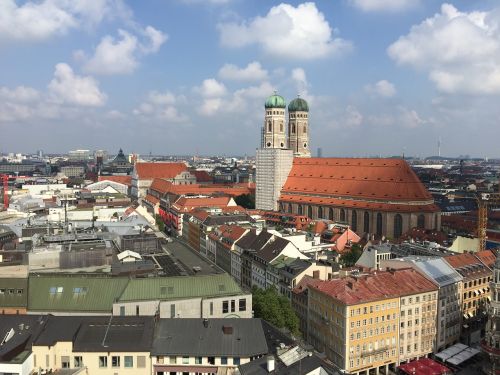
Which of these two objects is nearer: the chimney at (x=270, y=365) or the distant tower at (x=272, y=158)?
the chimney at (x=270, y=365)

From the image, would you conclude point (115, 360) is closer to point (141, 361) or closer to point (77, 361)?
point (141, 361)

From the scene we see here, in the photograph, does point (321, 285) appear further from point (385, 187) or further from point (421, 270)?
point (385, 187)

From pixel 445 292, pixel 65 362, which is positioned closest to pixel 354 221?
pixel 445 292

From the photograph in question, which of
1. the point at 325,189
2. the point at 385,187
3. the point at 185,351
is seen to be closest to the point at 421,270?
the point at 185,351

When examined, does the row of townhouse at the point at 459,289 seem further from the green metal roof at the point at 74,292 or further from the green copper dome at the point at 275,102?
the green copper dome at the point at 275,102

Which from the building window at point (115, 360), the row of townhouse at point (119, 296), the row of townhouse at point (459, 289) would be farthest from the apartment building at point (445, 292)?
the building window at point (115, 360)

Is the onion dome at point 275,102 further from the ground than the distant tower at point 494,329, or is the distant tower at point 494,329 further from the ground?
the onion dome at point 275,102

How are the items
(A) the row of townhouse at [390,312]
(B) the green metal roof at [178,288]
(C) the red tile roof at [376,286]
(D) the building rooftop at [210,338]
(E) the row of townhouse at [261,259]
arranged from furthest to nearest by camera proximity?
1. (E) the row of townhouse at [261,259]
2. (C) the red tile roof at [376,286]
3. (A) the row of townhouse at [390,312]
4. (B) the green metal roof at [178,288]
5. (D) the building rooftop at [210,338]

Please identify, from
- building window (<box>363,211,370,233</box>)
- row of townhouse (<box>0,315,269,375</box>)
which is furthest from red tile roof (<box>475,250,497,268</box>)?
building window (<box>363,211,370,233</box>)
